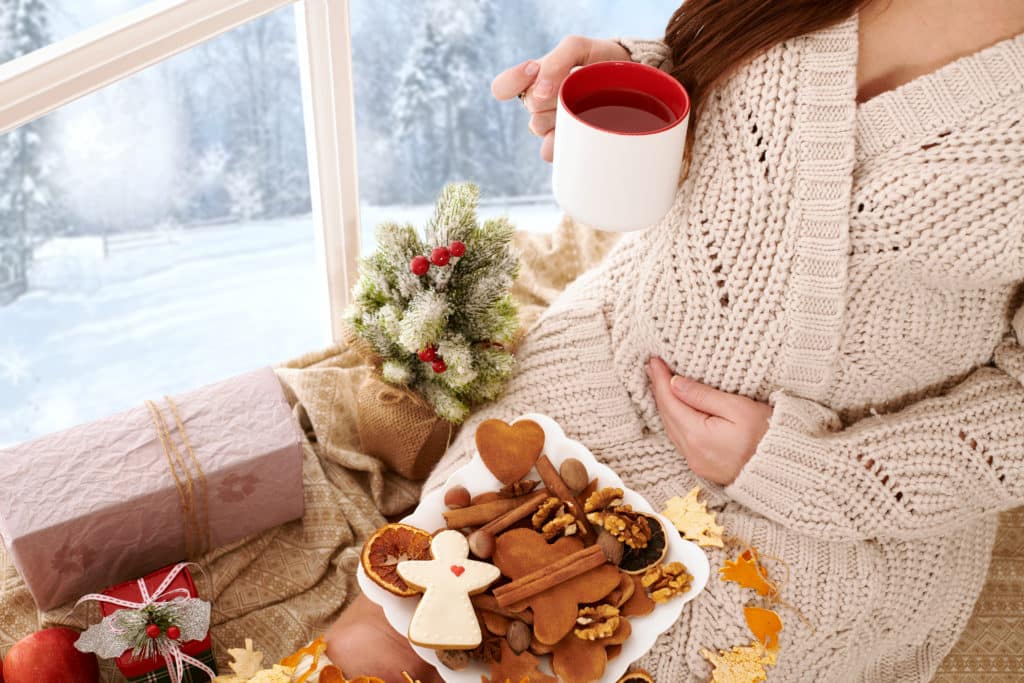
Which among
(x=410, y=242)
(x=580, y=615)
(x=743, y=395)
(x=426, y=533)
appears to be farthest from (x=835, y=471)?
(x=410, y=242)

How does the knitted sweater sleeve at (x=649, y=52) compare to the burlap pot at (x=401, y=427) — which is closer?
the knitted sweater sleeve at (x=649, y=52)

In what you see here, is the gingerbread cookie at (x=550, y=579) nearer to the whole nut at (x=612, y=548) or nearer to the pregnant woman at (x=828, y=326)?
the whole nut at (x=612, y=548)

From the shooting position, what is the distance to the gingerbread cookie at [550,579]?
3.02 feet

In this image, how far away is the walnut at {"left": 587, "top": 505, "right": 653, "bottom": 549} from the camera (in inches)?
38.3

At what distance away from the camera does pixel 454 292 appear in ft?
3.94

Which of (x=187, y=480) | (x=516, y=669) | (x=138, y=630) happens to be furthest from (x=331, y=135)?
(x=516, y=669)

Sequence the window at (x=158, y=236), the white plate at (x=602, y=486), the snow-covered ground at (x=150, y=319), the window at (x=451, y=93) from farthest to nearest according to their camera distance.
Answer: the window at (x=451, y=93) < the snow-covered ground at (x=150, y=319) < the window at (x=158, y=236) < the white plate at (x=602, y=486)

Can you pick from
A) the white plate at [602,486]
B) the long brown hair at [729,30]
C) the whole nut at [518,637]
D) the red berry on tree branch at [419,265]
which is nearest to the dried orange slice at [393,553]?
the white plate at [602,486]

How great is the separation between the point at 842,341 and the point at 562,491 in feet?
1.24

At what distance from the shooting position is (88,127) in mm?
1454

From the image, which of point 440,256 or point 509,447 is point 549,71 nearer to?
point 440,256

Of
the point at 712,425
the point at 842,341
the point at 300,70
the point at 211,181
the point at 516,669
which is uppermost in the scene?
the point at 300,70

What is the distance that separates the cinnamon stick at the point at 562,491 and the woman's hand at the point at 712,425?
0.16 metres

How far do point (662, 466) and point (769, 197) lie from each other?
0.38 metres
